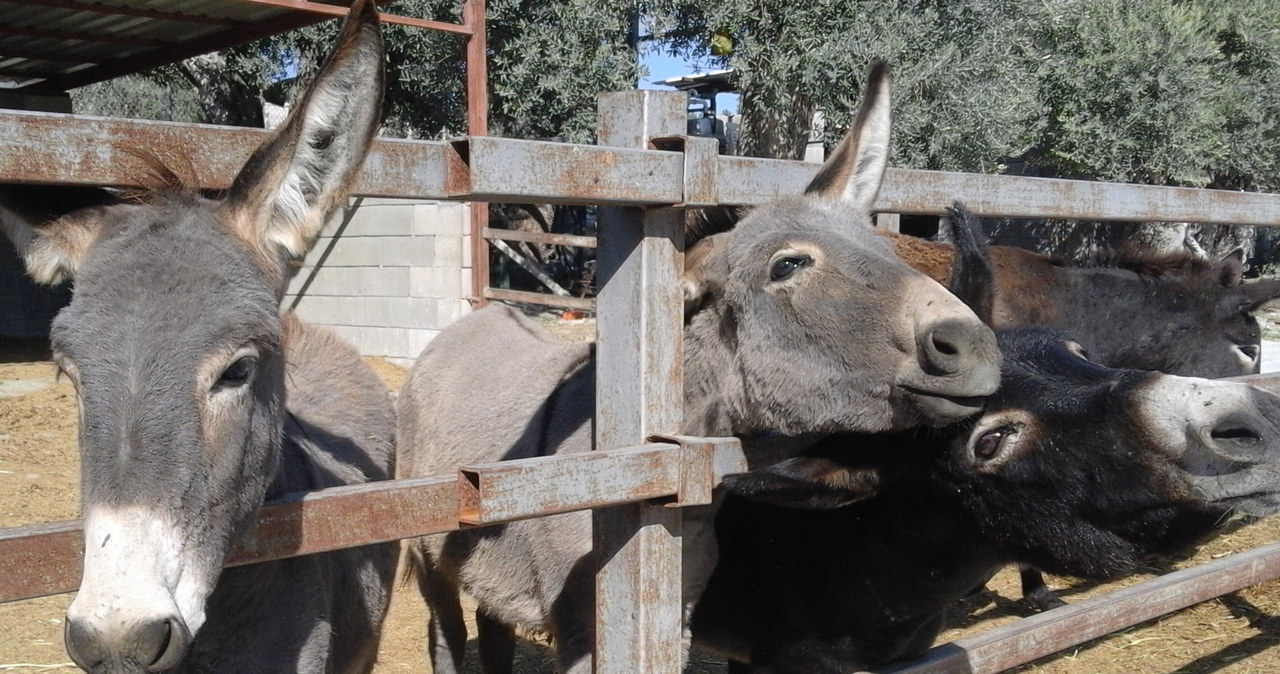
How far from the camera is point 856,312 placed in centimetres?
258

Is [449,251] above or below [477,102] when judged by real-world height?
below

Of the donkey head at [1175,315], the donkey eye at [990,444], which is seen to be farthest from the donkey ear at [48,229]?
the donkey head at [1175,315]

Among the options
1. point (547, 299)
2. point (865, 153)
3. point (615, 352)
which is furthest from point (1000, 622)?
point (547, 299)

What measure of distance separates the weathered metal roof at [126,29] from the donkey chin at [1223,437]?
7491 mm

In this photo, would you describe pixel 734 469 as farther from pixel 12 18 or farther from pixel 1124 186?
pixel 12 18

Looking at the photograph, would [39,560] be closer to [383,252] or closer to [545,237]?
[383,252]

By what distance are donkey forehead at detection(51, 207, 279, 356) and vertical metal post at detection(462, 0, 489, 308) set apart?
25.3 feet

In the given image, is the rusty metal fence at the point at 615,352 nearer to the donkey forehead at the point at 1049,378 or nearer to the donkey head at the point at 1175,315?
the donkey forehead at the point at 1049,378

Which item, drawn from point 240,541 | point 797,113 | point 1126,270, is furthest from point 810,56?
point 240,541

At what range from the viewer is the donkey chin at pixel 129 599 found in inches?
63.4

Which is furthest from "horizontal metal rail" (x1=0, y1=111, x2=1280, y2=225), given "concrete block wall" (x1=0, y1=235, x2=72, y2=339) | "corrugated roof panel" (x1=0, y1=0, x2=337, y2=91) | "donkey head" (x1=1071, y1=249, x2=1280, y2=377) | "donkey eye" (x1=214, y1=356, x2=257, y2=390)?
"concrete block wall" (x1=0, y1=235, x2=72, y2=339)

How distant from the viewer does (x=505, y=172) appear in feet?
6.66

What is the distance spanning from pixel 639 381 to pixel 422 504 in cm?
60

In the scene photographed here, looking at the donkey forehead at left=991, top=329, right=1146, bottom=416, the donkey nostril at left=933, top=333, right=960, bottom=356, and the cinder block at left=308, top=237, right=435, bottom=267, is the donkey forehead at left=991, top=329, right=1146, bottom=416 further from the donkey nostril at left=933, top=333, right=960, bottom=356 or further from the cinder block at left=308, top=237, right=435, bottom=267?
the cinder block at left=308, top=237, right=435, bottom=267
